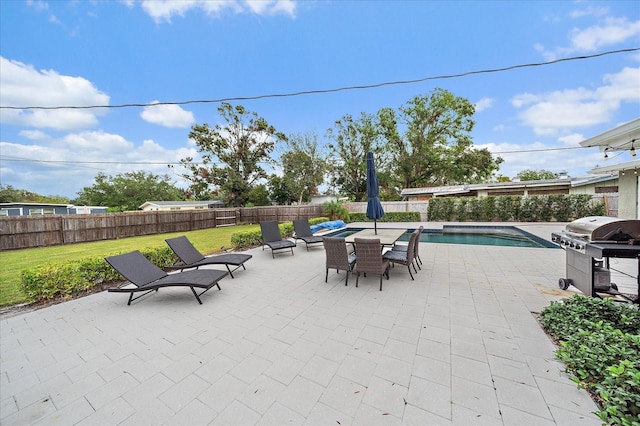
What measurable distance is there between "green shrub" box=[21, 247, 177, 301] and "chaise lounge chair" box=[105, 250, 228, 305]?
105 centimetres

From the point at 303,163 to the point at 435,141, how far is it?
12.0 meters

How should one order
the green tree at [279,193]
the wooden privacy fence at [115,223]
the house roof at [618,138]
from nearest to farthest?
the house roof at [618,138] < the wooden privacy fence at [115,223] < the green tree at [279,193]

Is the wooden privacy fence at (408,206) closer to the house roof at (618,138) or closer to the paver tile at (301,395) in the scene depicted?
the house roof at (618,138)

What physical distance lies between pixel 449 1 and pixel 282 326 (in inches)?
404

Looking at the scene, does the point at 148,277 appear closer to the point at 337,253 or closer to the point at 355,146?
the point at 337,253

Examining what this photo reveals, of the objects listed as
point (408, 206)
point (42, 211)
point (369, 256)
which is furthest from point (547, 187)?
point (42, 211)

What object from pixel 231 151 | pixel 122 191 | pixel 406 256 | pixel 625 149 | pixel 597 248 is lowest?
pixel 406 256

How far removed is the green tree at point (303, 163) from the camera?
67.7 ft

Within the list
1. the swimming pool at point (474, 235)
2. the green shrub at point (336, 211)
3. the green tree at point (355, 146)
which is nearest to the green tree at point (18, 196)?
the green tree at point (355, 146)

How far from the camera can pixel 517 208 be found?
13.9 meters

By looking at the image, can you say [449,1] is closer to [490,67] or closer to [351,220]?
[490,67]

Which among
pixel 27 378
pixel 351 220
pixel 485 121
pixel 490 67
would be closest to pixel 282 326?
pixel 27 378

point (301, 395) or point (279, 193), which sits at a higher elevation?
point (279, 193)

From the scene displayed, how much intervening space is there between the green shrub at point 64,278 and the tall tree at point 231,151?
17.4 meters
